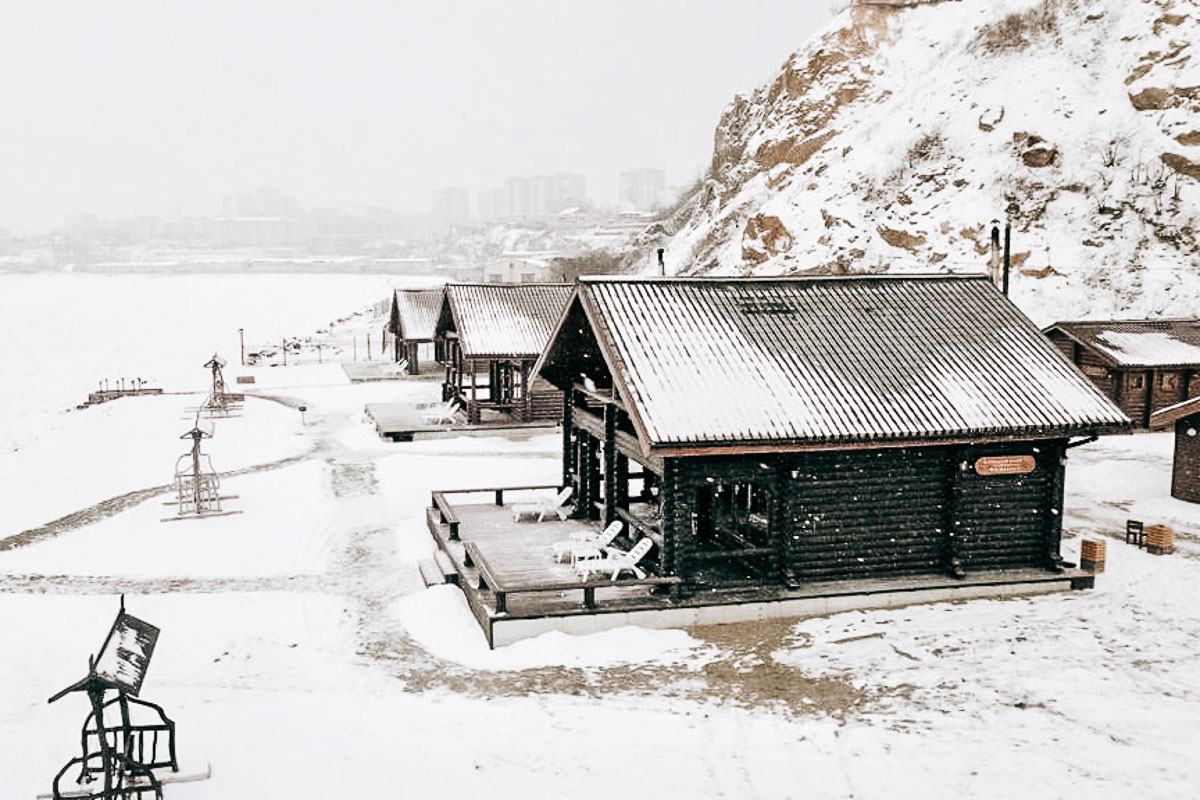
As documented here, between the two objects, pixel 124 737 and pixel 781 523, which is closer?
pixel 124 737

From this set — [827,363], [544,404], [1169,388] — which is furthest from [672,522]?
[1169,388]

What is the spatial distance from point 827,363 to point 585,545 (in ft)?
18.2

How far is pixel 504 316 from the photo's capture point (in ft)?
132

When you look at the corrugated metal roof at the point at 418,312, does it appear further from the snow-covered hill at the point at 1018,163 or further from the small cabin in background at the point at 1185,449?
the small cabin in background at the point at 1185,449

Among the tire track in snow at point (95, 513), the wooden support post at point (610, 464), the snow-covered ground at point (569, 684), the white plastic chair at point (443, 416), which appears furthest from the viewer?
the white plastic chair at point (443, 416)

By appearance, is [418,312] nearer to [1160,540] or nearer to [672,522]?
[672,522]

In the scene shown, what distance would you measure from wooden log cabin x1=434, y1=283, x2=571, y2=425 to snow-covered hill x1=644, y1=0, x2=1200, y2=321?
19737 millimetres

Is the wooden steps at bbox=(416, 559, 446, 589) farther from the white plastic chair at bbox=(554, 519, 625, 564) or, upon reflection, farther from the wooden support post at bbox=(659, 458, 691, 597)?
the wooden support post at bbox=(659, 458, 691, 597)

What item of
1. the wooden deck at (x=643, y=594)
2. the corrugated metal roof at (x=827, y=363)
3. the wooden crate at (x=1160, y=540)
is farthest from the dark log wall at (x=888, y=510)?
the wooden crate at (x=1160, y=540)

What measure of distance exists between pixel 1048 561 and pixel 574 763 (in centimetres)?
1083

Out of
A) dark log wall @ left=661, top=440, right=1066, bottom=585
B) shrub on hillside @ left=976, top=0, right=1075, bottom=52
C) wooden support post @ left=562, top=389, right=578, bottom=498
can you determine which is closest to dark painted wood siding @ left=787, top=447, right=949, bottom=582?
dark log wall @ left=661, top=440, right=1066, bottom=585

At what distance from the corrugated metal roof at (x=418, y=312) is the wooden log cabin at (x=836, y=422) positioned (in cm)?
3837

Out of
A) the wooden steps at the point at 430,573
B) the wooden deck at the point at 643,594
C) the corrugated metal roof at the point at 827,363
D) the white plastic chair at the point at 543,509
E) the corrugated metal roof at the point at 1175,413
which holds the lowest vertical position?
the wooden steps at the point at 430,573

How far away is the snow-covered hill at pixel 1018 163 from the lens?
46.8 metres
